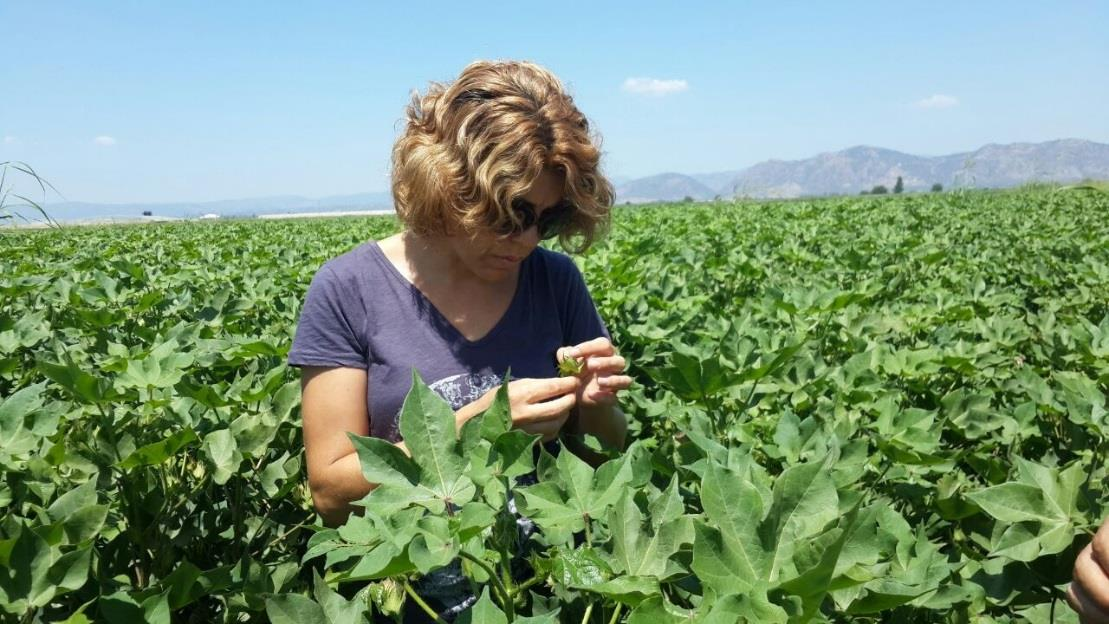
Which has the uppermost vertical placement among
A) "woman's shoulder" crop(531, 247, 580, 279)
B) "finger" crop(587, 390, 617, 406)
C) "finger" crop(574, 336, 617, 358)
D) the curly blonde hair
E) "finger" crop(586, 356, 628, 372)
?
the curly blonde hair

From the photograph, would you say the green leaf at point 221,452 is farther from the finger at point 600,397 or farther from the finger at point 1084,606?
the finger at point 1084,606

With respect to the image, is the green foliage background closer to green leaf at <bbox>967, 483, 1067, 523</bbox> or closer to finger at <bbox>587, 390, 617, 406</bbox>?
green leaf at <bbox>967, 483, 1067, 523</bbox>

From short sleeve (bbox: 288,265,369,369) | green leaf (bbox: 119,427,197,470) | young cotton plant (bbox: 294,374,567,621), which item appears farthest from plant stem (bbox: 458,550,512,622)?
short sleeve (bbox: 288,265,369,369)

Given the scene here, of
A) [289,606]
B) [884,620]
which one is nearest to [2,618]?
[289,606]

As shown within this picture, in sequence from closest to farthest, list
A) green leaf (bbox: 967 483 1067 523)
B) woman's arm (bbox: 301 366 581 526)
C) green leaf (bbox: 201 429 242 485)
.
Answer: green leaf (bbox: 967 483 1067 523) < green leaf (bbox: 201 429 242 485) < woman's arm (bbox: 301 366 581 526)

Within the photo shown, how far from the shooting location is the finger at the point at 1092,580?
841 mm

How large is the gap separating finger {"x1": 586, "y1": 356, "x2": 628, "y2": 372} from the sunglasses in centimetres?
41

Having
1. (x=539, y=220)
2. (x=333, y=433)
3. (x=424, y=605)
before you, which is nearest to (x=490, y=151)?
(x=539, y=220)

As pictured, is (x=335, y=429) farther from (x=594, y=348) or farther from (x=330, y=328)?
(x=594, y=348)

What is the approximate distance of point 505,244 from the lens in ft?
6.00

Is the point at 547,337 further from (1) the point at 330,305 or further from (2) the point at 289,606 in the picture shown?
(2) the point at 289,606

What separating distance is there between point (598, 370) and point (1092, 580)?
870mm

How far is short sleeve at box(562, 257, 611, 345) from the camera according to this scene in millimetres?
2053

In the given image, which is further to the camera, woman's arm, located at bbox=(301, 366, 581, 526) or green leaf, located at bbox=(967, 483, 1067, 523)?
woman's arm, located at bbox=(301, 366, 581, 526)
